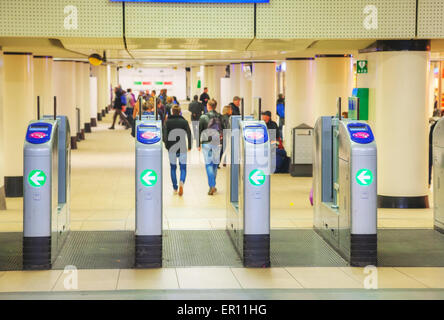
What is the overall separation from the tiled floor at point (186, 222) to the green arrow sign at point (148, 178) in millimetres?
875

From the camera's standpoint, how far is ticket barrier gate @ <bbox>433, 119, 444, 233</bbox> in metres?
9.65

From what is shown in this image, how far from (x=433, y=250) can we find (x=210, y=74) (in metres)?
27.8

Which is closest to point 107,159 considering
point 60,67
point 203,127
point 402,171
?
point 60,67

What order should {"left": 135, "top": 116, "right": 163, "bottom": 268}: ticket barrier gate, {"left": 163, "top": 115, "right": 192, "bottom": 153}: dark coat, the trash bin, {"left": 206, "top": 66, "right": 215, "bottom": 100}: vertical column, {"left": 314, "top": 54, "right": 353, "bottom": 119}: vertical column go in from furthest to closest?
1. {"left": 206, "top": 66, "right": 215, "bottom": 100}: vertical column
2. the trash bin
3. {"left": 314, "top": 54, "right": 353, "bottom": 119}: vertical column
4. {"left": 163, "top": 115, "right": 192, "bottom": 153}: dark coat
5. {"left": 135, "top": 116, "right": 163, "bottom": 268}: ticket barrier gate

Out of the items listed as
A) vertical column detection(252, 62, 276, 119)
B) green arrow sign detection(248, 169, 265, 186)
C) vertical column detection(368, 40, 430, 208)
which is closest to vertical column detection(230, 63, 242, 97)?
vertical column detection(252, 62, 276, 119)

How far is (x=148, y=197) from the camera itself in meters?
7.61

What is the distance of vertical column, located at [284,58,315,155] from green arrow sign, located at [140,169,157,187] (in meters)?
9.55

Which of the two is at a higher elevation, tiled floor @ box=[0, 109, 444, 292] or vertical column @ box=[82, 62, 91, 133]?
vertical column @ box=[82, 62, 91, 133]

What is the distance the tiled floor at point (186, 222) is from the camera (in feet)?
23.1

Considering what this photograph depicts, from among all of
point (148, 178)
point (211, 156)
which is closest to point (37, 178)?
point (148, 178)

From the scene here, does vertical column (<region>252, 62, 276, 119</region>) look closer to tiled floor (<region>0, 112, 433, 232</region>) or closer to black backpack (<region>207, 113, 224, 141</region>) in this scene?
tiled floor (<region>0, 112, 433, 232</region>)

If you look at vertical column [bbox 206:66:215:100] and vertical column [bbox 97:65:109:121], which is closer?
vertical column [bbox 206:66:215:100]

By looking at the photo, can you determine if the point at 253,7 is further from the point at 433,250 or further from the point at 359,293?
the point at 359,293

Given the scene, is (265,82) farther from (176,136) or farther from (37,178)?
(37,178)
